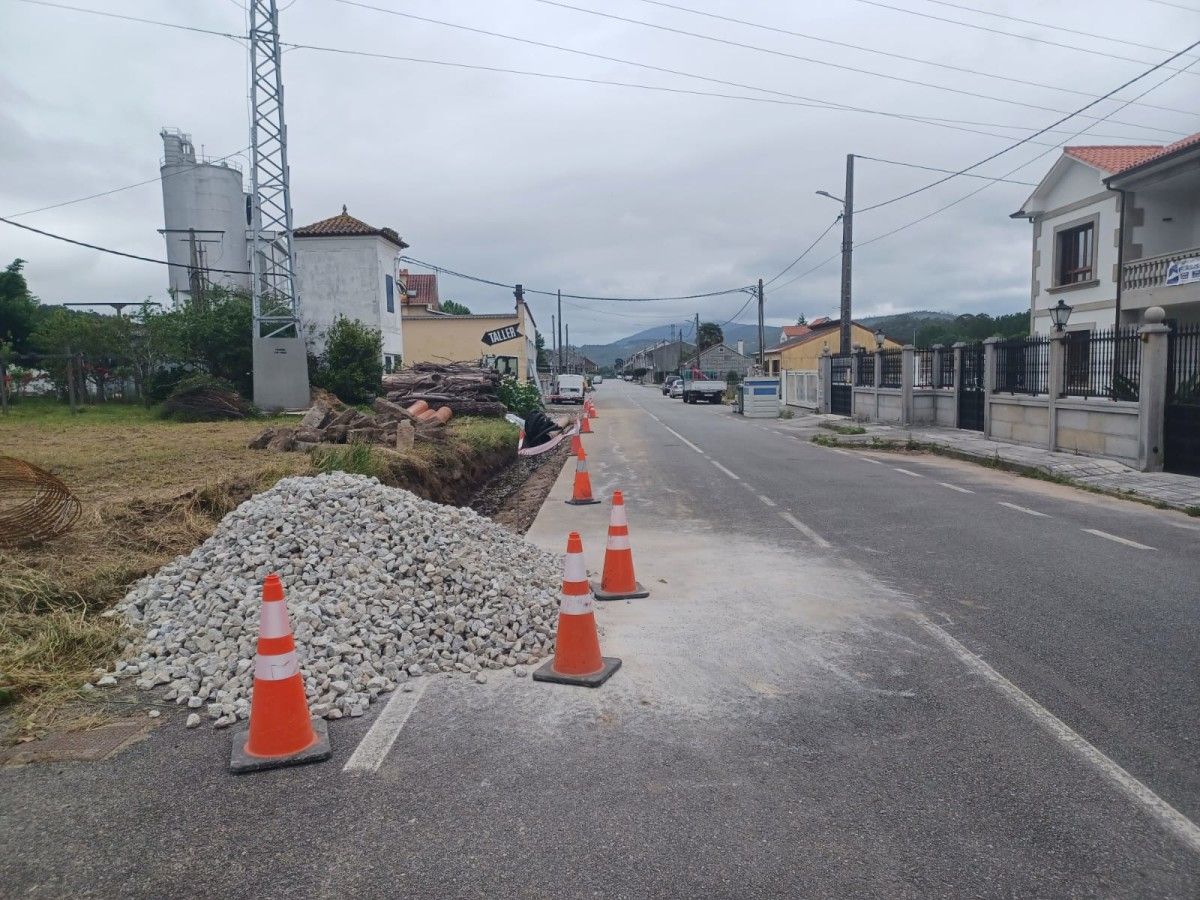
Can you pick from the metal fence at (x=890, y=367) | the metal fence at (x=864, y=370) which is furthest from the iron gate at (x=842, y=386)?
the metal fence at (x=890, y=367)

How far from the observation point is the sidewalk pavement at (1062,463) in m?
12.0

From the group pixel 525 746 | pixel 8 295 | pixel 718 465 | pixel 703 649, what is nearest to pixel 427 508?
pixel 703 649

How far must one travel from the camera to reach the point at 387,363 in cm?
3469

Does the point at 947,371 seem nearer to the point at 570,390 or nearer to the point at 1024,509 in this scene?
the point at 1024,509

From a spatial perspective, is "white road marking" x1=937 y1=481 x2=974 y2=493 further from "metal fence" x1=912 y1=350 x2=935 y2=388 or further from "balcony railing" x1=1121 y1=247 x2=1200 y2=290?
"metal fence" x1=912 y1=350 x2=935 y2=388

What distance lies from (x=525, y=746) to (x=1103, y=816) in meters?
2.49

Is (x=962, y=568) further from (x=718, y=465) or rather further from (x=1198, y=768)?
(x=718, y=465)

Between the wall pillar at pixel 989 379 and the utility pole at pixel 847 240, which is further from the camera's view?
the utility pole at pixel 847 240

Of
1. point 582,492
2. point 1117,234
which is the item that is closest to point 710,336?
point 1117,234

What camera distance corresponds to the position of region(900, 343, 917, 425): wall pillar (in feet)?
81.8

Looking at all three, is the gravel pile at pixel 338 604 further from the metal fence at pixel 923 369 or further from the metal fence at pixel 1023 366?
the metal fence at pixel 923 369

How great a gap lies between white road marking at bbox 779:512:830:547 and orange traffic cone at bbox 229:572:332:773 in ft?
20.1

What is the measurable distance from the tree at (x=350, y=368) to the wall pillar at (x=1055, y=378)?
18.7 m

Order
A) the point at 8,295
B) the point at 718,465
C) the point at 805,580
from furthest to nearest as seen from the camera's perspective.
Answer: the point at 8,295 → the point at 718,465 → the point at 805,580
